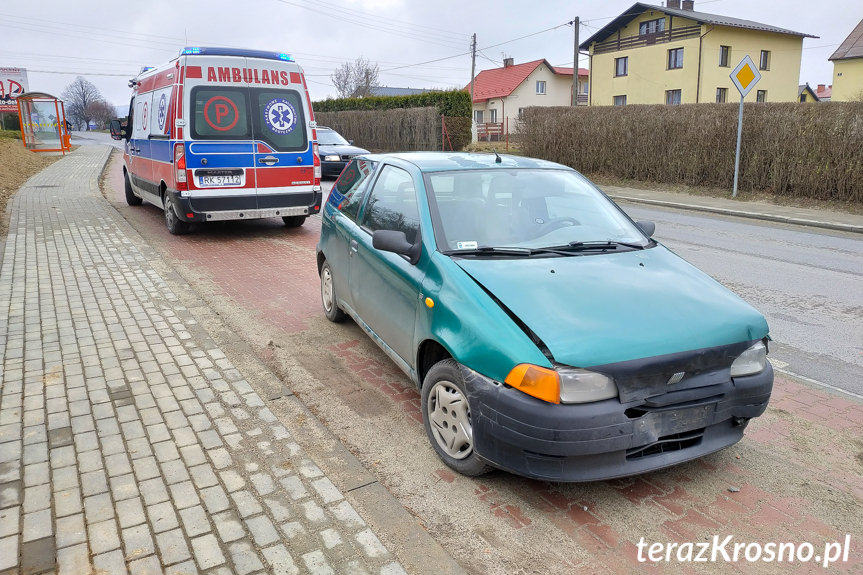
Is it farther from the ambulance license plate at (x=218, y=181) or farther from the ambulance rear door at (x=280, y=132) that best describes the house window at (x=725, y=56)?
the ambulance license plate at (x=218, y=181)

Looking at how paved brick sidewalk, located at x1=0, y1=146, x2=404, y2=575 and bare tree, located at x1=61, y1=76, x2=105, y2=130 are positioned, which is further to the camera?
bare tree, located at x1=61, y1=76, x2=105, y2=130

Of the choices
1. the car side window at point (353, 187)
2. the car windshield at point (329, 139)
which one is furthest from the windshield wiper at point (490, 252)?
the car windshield at point (329, 139)

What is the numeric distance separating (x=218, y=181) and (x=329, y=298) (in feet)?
15.5

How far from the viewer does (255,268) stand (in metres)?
8.62

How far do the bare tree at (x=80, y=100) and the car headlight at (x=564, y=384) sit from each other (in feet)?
426

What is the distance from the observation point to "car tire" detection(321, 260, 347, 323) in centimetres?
596

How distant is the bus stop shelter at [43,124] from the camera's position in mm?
34844

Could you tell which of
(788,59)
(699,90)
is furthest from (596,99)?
(788,59)

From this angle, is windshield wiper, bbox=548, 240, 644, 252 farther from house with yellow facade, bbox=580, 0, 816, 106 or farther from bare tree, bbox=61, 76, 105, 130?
bare tree, bbox=61, 76, 105, 130

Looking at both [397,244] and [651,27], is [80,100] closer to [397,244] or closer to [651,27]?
[651,27]

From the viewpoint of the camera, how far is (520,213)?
4340mm

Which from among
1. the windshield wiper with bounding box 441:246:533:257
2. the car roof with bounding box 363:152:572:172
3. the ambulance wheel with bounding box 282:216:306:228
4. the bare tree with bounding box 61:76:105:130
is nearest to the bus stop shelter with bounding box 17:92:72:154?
the ambulance wheel with bounding box 282:216:306:228

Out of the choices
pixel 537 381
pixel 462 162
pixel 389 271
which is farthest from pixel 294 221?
pixel 537 381

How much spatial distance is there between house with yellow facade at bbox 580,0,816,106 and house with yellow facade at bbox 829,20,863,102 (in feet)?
7.84
